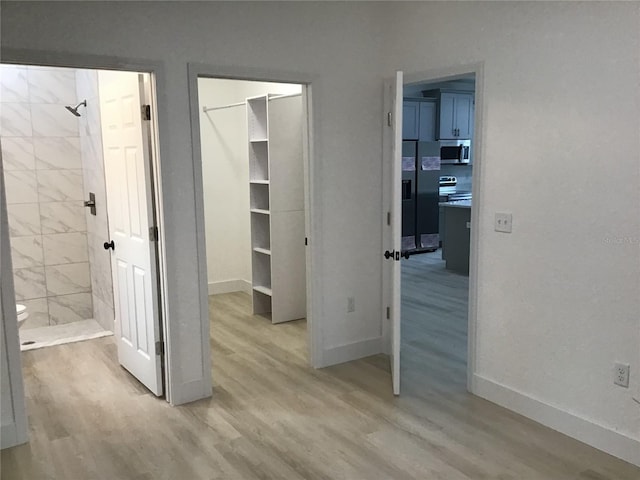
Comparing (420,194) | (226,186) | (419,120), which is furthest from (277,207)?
(419,120)

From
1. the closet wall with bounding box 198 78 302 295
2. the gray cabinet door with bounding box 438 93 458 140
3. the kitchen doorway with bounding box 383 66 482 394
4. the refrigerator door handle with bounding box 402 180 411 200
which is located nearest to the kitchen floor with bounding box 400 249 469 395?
the kitchen doorway with bounding box 383 66 482 394

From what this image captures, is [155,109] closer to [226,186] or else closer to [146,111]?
[146,111]

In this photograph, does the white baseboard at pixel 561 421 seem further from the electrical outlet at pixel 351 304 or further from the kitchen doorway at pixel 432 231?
the electrical outlet at pixel 351 304

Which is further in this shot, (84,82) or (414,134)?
(414,134)

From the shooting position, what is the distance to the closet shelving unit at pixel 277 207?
15.8 feet

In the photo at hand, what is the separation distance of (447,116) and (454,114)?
17 cm

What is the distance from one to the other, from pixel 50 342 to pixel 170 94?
8.50 feet

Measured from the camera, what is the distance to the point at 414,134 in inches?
333

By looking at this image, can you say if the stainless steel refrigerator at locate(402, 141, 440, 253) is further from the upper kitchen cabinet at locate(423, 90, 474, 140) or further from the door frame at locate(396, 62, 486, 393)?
the door frame at locate(396, 62, 486, 393)

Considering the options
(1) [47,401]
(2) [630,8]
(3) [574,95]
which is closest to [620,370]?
(3) [574,95]

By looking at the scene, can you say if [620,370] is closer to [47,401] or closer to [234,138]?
[47,401]

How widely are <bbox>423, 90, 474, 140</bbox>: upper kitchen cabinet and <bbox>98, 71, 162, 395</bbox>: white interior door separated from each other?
6.01 meters

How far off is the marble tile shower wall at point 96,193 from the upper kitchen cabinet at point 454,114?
18.4ft

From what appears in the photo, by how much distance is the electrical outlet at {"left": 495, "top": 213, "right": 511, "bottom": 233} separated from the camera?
10.4 feet
